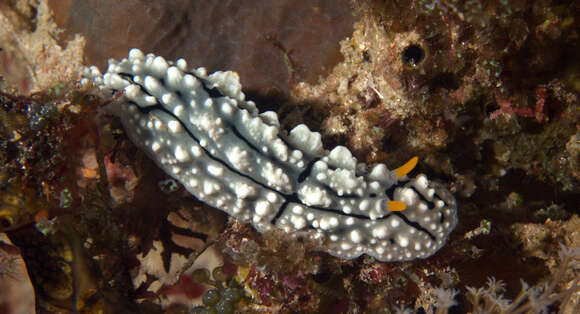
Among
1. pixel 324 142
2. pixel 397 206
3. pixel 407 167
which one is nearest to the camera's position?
pixel 397 206

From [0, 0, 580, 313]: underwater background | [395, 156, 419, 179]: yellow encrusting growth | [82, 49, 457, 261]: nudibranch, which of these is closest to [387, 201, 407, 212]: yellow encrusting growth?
[82, 49, 457, 261]: nudibranch

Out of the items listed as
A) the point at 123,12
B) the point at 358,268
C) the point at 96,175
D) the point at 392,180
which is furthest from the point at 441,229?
the point at 123,12

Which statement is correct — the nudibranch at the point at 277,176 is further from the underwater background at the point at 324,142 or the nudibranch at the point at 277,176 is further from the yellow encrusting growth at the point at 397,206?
the underwater background at the point at 324,142

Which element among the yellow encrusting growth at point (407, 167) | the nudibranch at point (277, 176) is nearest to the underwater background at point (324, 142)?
the nudibranch at point (277, 176)

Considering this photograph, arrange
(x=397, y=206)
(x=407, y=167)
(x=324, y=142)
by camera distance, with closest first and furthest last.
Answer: (x=397, y=206) → (x=407, y=167) → (x=324, y=142)

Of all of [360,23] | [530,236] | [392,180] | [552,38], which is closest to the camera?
[552,38]

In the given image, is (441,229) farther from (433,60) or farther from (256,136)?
(256,136)

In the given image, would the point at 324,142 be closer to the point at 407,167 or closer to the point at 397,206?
the point at 407,167

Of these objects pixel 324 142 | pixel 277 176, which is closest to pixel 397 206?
pixel 277 176
